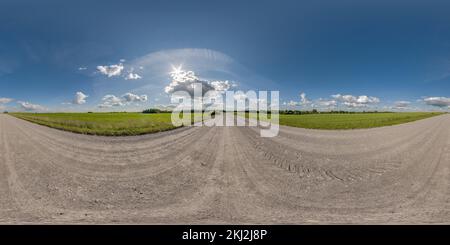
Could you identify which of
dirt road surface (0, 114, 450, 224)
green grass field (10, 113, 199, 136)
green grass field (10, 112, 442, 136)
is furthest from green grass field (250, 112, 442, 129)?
dirt road surface (0, 114, 450, 224)

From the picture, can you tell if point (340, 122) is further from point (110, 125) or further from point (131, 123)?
point (110, 125)

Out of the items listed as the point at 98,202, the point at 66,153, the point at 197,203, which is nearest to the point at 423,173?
the point at 197,203

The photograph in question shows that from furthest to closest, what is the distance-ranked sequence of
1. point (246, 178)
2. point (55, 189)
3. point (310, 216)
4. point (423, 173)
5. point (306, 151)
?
point (306, 151) < point (423, 173) < point (246, 178) < point (55, 189) < point (310, 216)

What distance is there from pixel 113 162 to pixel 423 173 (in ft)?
40.6

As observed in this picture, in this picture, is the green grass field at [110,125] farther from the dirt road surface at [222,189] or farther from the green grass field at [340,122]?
the green grass field at [340,122]

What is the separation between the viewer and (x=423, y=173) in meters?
8.58

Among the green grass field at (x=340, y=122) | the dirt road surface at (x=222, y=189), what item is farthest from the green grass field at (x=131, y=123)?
the dirt road surface at (x=222, y=189)

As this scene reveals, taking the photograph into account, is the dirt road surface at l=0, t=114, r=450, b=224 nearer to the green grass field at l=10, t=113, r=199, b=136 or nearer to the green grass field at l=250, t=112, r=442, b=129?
the green grass field at l=10, t=113, r=199, b=136

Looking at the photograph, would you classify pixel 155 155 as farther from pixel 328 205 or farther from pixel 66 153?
pixel 328 205

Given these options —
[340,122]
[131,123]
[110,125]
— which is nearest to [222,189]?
[110,125]

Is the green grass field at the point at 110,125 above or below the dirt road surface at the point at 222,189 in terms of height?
above

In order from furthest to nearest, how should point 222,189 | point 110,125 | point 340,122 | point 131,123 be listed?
point 340,122 < point 131,123 < point 110,125 < point 222,189

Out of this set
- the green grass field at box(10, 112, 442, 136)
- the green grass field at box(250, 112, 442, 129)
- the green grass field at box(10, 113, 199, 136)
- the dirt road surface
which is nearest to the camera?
the dirt road surface
